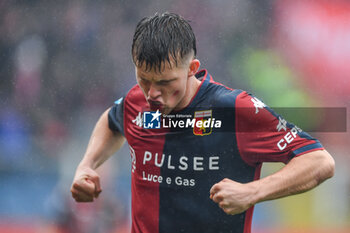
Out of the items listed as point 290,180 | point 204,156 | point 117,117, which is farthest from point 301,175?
point 117,117

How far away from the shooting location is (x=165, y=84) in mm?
2176

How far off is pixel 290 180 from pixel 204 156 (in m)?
0.49

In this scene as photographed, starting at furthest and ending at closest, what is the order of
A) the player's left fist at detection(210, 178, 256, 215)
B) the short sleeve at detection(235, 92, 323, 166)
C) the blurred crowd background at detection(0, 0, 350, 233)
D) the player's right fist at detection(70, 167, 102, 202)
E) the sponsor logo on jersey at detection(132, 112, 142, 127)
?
the blurred crowd background at detection(0, 0, 350, 233), the sponsor logo on jersey at detection(132, 112, 142, 127), the player's right fist at detection(70, 167, 102, 202), the short sleeve at detection(235, 92, 323, 166), the player's left fist at detection(210, 178, 256, 215)

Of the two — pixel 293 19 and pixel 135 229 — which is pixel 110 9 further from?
pixel 135 229

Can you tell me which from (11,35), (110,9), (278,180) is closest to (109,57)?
(110,9)

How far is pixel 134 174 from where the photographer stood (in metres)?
2.55

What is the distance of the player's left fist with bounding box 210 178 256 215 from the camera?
5.94 feet

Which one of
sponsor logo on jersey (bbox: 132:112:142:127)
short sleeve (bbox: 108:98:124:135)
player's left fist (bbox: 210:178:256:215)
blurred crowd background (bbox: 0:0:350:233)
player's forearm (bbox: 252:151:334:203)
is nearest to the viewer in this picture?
player's left fist (bbox: 210:178:256:215)

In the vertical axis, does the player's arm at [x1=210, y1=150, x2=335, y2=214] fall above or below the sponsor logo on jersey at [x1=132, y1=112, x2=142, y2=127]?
below

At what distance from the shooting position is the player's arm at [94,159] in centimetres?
239

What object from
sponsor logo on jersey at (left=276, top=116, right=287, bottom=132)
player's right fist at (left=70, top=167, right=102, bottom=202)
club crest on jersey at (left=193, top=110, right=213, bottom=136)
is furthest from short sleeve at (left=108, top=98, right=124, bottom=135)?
sponsor logo on jersey at (left=276, top=116, right=287, bottom=132)

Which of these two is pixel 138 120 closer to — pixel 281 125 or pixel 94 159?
pixel 94 159

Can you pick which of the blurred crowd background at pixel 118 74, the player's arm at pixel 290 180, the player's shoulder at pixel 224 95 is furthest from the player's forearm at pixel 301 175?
the blurred crowd background at pixel 118 74

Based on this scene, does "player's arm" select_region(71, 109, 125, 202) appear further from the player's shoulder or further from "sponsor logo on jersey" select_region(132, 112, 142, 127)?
the player's shoulder
